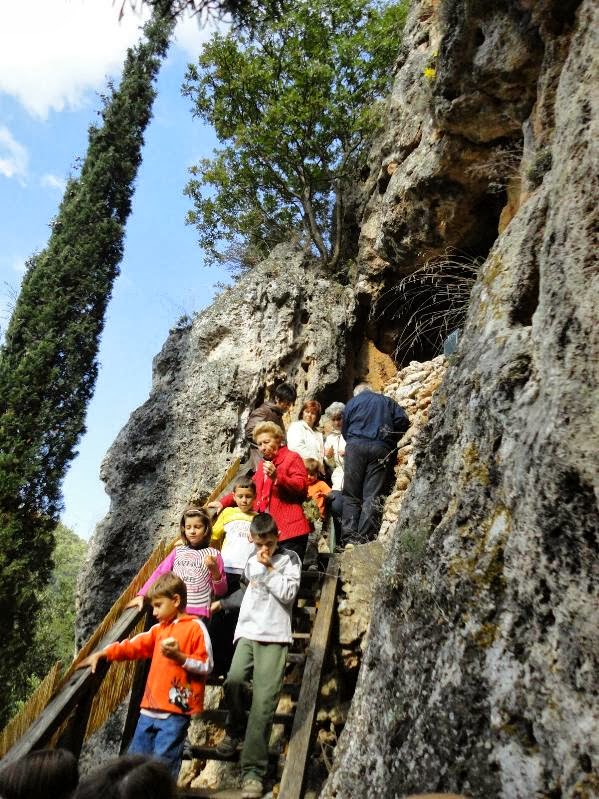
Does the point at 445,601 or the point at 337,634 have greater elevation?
the point at 445,601

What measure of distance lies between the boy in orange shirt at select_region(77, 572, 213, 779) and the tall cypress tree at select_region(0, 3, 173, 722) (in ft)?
23.1

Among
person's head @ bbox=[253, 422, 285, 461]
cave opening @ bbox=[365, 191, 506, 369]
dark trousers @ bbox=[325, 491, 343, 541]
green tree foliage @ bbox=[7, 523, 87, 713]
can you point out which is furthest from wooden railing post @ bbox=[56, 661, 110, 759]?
green tree foliage @ bbox=[7, 523, 87, 713]

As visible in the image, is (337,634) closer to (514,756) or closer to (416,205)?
(514,756)

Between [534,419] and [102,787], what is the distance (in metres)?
2.29

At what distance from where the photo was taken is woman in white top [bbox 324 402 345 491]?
7.56m

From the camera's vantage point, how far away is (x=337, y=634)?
5.23 meters

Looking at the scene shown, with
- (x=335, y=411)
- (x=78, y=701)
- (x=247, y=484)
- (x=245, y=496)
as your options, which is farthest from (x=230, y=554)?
(x=335, y=411)

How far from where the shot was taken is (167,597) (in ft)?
12.6

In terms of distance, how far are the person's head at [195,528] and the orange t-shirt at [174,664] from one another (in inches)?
33.5

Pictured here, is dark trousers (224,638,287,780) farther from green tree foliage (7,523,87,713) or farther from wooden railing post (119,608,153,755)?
green tree foliage (7,523,87,713)

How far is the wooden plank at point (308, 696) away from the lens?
3.76 metres

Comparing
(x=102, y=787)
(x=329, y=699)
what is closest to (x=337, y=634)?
(x=329, y=699)

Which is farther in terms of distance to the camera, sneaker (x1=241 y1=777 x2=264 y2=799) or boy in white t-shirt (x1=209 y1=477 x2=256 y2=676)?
boy in white t-shirt (x1=209 y1=477 x2=256 y2=676)

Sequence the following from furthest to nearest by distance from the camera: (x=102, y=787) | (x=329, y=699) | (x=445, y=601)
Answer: (x=329, y=699), (x=445, y=601), (x=102, y=787)
